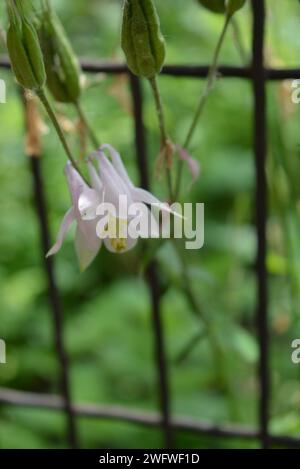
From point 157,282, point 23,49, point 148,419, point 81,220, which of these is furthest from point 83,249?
point 148,419

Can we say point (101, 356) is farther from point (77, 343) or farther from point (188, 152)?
point (188, 152)

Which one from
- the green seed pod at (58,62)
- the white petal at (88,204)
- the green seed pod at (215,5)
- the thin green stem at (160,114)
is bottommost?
the white petal at (88,204)

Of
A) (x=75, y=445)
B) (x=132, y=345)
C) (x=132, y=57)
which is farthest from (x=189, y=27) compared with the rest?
(x=132, y=57)

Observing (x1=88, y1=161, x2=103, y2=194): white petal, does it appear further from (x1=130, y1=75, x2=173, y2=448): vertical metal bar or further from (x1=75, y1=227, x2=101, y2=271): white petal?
(x1=130, y1=75, x2=173, y2=448): vertical metal bar

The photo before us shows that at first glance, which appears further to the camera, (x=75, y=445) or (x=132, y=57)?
(x=75, y=445)

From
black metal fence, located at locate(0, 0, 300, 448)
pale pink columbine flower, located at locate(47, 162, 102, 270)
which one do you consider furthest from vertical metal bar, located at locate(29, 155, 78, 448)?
pale pink columbine flower, located at locate(47, 162, 102, 270)

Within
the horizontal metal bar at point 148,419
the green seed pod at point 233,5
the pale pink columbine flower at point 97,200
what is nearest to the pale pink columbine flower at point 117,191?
the pale pink columbine flower at point 97,200

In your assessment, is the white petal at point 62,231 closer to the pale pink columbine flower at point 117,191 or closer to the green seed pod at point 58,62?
the pale pink columbine flower at point 117,191
